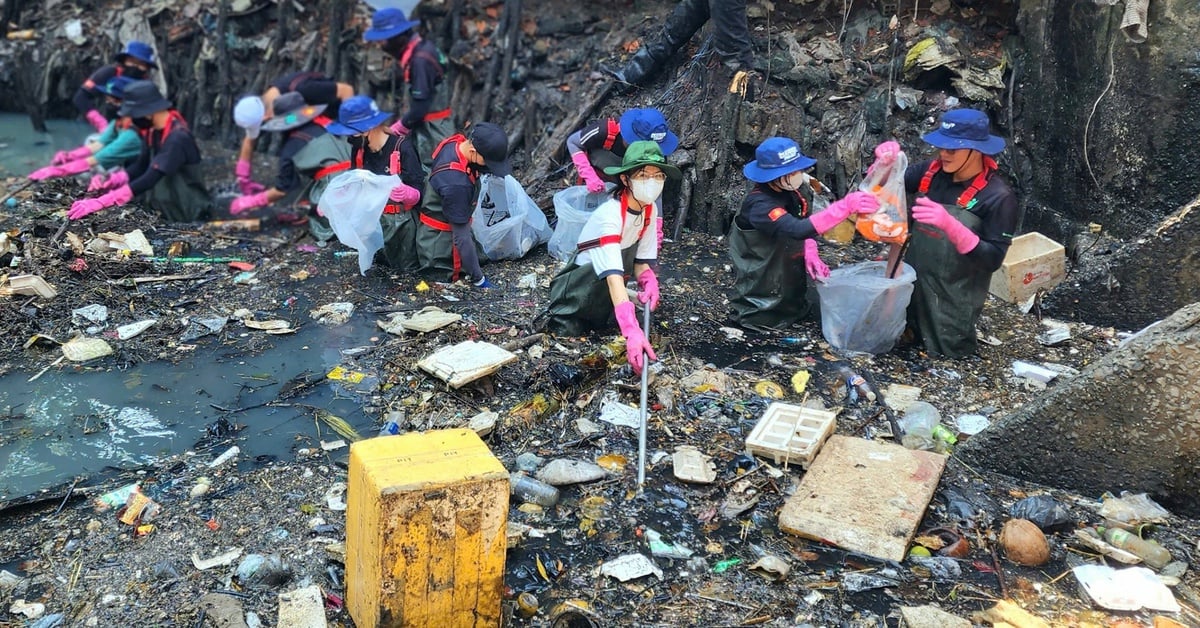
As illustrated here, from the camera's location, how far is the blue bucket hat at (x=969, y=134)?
4.78m

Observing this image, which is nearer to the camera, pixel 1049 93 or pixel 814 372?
pixel 814 372

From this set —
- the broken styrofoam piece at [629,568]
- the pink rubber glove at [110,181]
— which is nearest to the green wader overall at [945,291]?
the broken styrofoam piece at [629,568]

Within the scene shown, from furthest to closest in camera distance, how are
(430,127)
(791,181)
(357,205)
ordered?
(430,127), (357,205), (791,181)

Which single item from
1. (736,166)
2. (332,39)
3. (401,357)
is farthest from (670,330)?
(332,39)

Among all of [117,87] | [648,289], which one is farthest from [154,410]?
[117,87]

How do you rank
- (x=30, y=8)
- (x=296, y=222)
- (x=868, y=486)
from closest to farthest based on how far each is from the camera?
(x=868, y=486) → (x=296, y=222) → (x=30, y=8)

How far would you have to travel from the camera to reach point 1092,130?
6.23 m

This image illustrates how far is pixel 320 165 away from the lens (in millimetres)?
7289

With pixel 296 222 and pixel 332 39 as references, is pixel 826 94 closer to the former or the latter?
pixel 296 222

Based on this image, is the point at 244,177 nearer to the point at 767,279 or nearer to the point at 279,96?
the point at 279,96

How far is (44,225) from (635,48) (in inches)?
210

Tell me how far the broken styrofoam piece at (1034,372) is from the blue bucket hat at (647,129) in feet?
8.80

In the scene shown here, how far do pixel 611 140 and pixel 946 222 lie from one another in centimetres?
258

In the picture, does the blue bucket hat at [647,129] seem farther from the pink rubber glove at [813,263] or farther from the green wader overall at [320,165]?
the green wader overall at [320,165]
